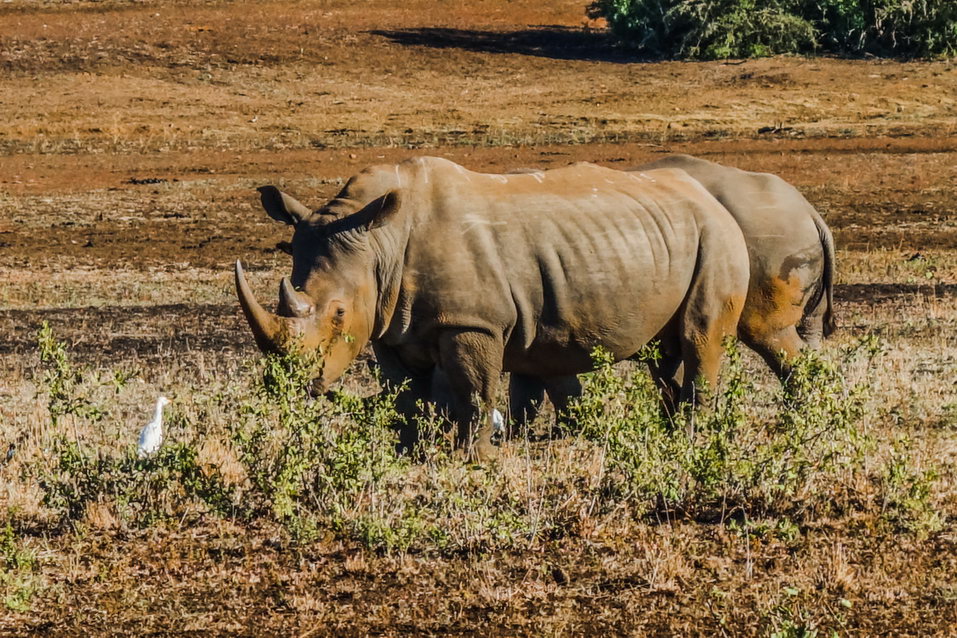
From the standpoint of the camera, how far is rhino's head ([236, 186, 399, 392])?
303 inches

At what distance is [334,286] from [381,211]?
47cm

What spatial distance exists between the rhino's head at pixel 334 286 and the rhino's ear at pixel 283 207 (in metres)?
0.23

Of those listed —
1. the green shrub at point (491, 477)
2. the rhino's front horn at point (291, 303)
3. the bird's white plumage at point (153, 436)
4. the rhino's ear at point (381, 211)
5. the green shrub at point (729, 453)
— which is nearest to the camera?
the green shrub at point (491, 477)

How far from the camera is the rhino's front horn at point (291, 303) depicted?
7.58m

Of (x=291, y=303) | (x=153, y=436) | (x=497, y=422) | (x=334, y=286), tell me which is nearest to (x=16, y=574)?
(x=153, y=436)

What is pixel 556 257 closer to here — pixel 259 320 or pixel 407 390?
pixel 407 390

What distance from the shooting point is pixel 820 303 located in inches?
370

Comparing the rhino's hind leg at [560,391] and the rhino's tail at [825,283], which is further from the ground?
the rhino's tail at [825,283]

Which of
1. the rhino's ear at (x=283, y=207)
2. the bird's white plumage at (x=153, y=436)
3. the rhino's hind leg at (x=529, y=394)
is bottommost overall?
the rhino's hind leg at (x=529, y=394)

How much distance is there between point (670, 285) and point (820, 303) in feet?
4.30

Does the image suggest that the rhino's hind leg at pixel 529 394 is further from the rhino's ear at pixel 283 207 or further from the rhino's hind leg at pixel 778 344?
the rhino's ear at pixel 283 207

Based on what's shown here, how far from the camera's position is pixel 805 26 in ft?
119

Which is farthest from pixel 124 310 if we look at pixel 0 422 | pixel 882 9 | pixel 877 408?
pixel 882 9

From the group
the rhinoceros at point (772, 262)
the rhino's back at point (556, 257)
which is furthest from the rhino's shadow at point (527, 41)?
the rhino's back at point (556, 257)
